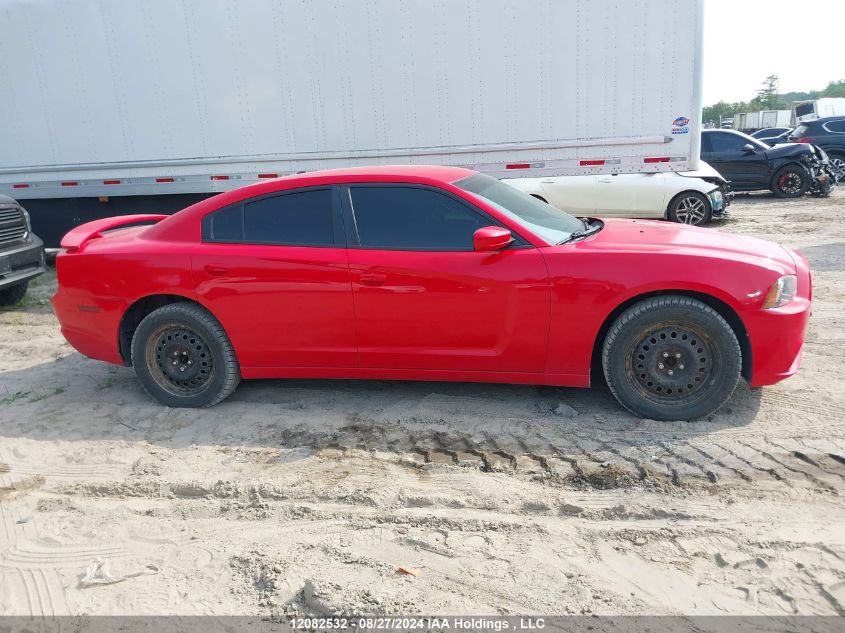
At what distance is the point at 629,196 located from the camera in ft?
35.4

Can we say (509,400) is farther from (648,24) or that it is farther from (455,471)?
(648,24)

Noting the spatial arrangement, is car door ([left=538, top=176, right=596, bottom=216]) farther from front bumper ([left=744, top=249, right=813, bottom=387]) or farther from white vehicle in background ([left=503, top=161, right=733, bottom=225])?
front bumper ([left=744, top=249, right=813, bottom=387])

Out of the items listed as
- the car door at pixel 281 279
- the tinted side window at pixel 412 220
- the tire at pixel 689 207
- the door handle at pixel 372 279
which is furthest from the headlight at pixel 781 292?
the tire at pixel 689 207

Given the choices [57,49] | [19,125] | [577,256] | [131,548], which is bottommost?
[131,548]

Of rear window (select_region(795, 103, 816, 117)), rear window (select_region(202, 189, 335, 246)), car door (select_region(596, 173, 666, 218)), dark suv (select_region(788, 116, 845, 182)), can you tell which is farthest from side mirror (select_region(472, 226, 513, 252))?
rear window (select_region(795, 103, 816, 117))

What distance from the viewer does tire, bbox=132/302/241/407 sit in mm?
4559

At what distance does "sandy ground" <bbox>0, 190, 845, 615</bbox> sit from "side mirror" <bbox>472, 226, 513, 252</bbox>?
1.09m

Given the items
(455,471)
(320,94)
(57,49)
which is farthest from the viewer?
(57,49)

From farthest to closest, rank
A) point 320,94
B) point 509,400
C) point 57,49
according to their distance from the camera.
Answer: point 57,49 < point 320,94 < point 509,400

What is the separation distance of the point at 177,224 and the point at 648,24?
229 inches

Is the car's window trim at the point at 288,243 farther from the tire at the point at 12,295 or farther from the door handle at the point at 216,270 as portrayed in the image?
the tire at the point at 12,295

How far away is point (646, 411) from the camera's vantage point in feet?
13.1

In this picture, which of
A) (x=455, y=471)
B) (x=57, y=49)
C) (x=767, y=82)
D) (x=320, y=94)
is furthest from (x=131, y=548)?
(x=767, y=82)

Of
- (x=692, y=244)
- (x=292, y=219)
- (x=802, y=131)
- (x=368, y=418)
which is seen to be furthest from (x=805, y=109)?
(x=368, y=418)
